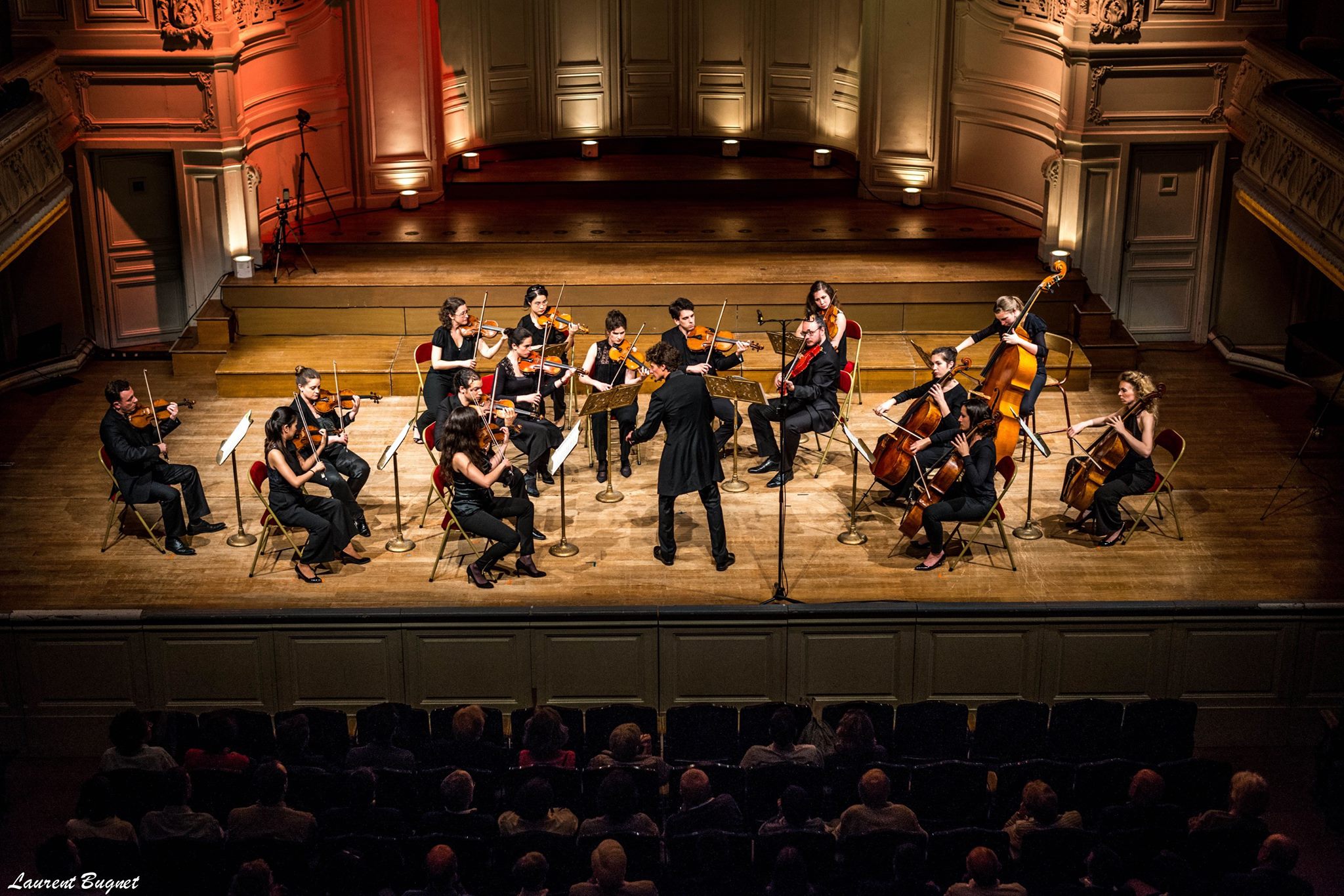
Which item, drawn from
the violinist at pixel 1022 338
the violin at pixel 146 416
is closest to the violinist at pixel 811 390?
the violinist at pixel 1022 338

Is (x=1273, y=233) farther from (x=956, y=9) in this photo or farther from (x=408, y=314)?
(x=408, y=314)

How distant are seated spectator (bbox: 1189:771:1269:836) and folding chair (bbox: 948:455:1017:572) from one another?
2.66 m

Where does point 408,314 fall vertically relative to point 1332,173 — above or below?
below

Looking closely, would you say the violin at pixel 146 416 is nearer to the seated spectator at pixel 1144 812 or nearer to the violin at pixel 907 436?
the violin at pixel 907 436

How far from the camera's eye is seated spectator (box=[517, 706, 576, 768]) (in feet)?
21.6

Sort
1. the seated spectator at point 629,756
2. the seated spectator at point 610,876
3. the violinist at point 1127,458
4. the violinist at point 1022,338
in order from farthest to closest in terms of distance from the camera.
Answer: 1. the violinist at point 1022,338
2. the violinist at point 1127,458
3. the seated spectator at point 629,756
4. the seated spectator at point 610,876

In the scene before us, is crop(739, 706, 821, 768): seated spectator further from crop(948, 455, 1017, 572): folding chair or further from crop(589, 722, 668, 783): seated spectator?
crop(948, 455, 1017, 572): folding chair

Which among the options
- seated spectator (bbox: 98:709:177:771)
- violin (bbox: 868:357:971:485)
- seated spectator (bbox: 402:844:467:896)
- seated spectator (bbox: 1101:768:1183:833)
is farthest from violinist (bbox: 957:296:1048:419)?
seated spectator (bbox: 98:709:177:771)

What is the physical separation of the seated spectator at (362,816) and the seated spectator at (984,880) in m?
2.26

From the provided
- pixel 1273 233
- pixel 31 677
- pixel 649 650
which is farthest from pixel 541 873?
pixel 1273 233

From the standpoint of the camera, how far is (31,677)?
7.82 meters

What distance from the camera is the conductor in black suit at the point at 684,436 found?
27.3 ft

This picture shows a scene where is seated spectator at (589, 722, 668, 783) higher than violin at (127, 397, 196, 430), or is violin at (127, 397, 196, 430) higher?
violin at (127, 397, 196, 430)

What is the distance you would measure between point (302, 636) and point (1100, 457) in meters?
4.78
